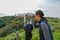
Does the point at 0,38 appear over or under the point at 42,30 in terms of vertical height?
under

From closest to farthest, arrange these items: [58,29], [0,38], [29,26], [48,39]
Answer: [48,39], [29,26], [0,38], [58,29]

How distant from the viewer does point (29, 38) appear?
413 cm

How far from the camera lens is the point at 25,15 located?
418cm

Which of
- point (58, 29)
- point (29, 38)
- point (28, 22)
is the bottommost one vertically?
point (58, 29)

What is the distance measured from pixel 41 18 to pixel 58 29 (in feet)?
52.2

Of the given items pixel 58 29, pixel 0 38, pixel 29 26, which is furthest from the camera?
pixel 58 29

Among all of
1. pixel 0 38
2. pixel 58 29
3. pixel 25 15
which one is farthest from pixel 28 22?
pixel 58 29

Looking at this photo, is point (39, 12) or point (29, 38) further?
point (29, 38)

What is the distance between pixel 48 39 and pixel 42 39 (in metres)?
0.12

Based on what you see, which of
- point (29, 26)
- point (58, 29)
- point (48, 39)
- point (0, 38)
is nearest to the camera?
point (48, 39)

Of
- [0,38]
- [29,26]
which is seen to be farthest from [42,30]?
[0,38]

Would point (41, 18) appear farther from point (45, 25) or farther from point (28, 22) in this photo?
point (28, 22)

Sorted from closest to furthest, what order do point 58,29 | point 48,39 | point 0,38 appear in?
point 48,39 < point 0,38 < point 58,29

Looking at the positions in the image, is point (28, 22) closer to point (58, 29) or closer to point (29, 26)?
point (29, 26)
